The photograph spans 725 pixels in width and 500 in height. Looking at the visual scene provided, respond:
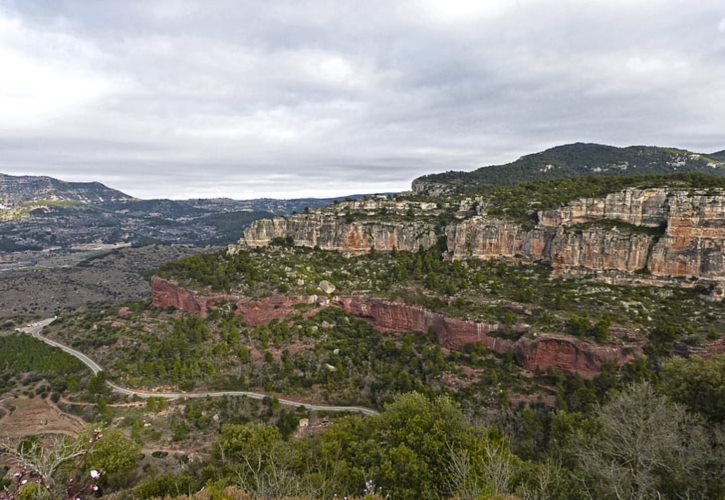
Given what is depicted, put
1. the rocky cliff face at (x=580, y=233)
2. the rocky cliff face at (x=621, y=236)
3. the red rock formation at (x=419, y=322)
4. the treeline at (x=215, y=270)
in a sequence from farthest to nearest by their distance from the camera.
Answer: the treeline at (x=215, y=270)
the rocky cliff face at (x=580, y=233)
the rocky cliff face at (x=621, y=236)
the red rock formation at (x=419, y=322)

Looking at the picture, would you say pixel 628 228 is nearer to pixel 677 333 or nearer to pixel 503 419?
pixel 677 333

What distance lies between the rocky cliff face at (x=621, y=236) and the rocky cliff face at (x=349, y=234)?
9.34 meters

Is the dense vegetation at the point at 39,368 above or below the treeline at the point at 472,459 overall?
below

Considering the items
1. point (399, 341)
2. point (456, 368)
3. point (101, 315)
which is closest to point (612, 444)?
point (456, 368)

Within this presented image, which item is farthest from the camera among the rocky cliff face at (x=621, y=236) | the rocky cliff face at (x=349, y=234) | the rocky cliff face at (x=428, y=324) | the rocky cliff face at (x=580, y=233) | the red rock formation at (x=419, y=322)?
the rocky cliff face at (x=349, y=234)

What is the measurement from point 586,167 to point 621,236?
391 feet

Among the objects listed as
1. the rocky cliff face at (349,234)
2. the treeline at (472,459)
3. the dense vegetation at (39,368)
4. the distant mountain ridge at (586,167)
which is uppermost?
the distant mountain ridge at (586,167)

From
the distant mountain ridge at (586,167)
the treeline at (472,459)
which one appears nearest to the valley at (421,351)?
the treeline at (472,459)

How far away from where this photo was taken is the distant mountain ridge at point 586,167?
494ft

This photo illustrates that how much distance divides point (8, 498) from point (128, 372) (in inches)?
2666

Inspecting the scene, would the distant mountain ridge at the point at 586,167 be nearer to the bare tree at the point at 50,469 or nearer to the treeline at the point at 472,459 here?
the treeline at the point at 472,459

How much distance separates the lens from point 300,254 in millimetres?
93875

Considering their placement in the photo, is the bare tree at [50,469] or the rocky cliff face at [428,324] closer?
the bare tree at [50,469]

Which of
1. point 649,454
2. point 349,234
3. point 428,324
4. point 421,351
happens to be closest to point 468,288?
point 428,324
